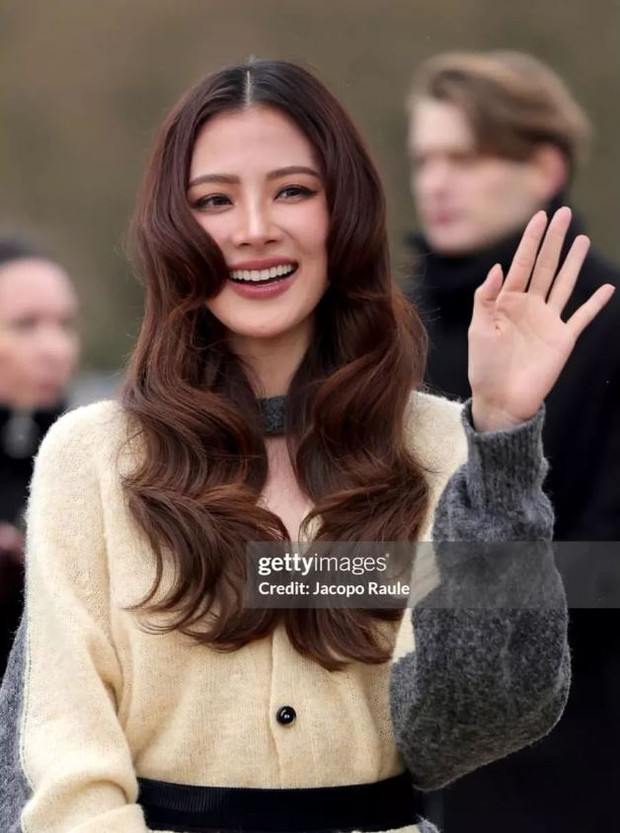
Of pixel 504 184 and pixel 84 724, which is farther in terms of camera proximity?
pixel 504 184

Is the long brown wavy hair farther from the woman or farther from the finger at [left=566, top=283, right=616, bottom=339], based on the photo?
the finger at [left=566, top=283, right=616, bottom=339]

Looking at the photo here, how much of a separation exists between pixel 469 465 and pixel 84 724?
0.44m

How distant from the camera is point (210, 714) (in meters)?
1.75

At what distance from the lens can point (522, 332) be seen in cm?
167

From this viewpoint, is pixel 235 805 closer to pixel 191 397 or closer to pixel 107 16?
pixel 191 397

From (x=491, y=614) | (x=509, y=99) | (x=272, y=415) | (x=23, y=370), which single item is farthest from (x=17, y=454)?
(x=491, y=614)

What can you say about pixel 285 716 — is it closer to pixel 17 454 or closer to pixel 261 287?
pixel 261 287

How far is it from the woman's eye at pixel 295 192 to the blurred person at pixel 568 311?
0.18 metres

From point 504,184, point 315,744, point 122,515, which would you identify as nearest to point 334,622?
point 315,744

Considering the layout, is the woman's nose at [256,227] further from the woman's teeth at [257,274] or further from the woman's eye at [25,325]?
the woman's eye at [25,325]

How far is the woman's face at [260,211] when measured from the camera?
5.92ft

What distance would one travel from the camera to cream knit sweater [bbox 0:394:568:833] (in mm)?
1726

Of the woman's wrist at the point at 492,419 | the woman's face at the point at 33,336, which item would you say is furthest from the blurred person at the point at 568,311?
the woman's face at the point at 33,336

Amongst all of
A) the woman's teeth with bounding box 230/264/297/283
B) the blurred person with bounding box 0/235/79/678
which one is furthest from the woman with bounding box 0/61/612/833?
the blurred person with bounding box 0/235/79/678
